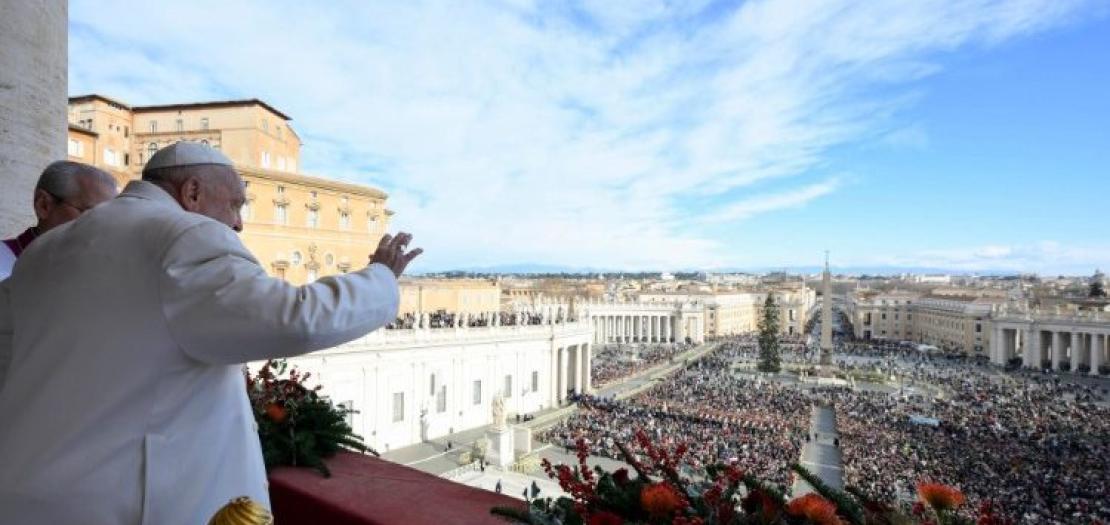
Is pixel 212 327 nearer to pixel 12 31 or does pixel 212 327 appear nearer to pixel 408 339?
pixel 12 31

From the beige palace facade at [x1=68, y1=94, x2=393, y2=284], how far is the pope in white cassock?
26397 mm

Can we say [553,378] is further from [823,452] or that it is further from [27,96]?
[27,96]

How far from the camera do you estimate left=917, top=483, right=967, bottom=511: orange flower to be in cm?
193

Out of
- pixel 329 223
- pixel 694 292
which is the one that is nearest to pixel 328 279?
pixel 329 223

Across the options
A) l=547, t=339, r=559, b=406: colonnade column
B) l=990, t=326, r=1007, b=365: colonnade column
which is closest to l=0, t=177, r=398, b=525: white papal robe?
l=547, t=339, r=559, b=406: colonnade column

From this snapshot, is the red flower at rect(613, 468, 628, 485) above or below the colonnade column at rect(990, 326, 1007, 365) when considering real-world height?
above

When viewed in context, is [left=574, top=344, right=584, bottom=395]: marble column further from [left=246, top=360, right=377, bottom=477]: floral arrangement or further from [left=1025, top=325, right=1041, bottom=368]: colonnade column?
[left=1025, top=325, right=1041, bottom=368]: colonnade column

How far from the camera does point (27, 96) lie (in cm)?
447

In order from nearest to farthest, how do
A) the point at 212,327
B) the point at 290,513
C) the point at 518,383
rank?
the point at 212,327, the point at 290,513, the point at 518,383

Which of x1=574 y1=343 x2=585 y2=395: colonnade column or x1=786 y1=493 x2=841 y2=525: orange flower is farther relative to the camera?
x1=574 y1=343 x2=585 y2=395: colonnade column

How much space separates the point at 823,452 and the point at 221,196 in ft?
87.9

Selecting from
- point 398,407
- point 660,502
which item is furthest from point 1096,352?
point 660,502

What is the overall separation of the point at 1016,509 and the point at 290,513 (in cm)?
1876

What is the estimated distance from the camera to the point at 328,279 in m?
1.54
